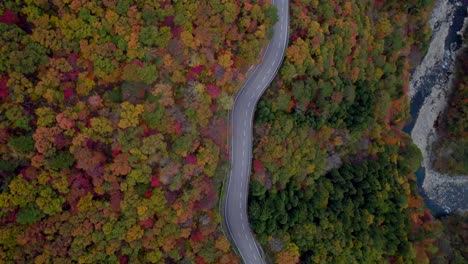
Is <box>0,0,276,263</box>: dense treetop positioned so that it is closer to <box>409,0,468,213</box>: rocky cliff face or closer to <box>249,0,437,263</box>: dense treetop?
<box>249,0,437,263</box>: dense treetop

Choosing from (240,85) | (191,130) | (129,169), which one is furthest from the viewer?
(240,85)

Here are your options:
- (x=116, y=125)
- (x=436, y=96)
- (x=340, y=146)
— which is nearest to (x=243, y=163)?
(x=340, y=146)

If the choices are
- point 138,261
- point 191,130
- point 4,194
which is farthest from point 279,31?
point 4,194

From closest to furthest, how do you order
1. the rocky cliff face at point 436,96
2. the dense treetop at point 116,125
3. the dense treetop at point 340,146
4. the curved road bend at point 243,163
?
the dense treetop at point 116,125
the curved road bend at point 243,163
the dense treetop at point 340,146
the rocky cliff face at point 436,96

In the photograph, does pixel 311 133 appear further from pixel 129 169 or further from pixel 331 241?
pixel 129 169

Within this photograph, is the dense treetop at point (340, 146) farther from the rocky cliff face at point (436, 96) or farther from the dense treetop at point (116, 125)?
the dense treetop at point (116, 125)

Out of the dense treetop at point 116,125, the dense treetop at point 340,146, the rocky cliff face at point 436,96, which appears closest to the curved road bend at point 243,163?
the dense treetop at point 340,146
